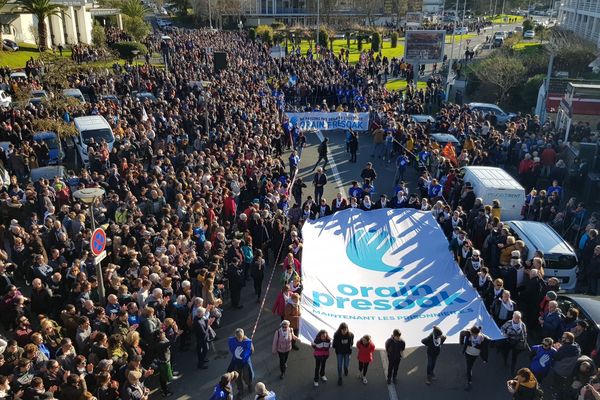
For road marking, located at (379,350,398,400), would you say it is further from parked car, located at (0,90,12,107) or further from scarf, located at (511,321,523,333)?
parked car, located at (0,90,12,107)

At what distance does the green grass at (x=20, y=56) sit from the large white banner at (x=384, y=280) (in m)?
33.4

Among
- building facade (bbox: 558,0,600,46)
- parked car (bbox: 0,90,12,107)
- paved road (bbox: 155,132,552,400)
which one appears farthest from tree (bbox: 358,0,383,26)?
paved road (bbox: 155,132,552,400)

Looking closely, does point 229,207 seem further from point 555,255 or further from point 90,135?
point 90,135

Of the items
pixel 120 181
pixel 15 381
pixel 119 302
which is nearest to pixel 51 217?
pixel 120 181

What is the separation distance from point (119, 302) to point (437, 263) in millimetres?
6906

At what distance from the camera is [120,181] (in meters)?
16.5

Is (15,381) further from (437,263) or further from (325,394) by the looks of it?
(437,263)

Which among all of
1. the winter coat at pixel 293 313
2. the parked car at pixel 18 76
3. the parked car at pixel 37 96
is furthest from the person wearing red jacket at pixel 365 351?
the parked car at pixel 18 76

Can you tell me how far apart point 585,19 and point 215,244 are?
55.6 m

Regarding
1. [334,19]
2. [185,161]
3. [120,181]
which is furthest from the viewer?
[334,19]

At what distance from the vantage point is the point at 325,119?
82.8 feet

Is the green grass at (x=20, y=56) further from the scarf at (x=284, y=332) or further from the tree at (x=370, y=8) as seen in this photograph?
the tree at (x=370, y=8)

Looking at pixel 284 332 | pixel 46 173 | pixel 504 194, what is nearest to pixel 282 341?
pixel 284 332

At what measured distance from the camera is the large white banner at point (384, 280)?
10.3 m
